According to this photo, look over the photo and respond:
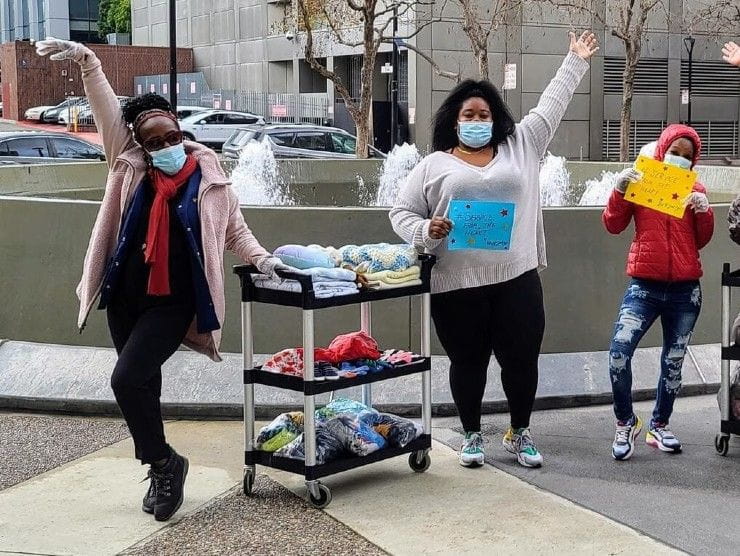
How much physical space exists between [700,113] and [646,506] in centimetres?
4157

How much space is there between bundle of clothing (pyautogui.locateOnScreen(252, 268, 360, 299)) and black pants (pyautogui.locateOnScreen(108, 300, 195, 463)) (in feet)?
1.27

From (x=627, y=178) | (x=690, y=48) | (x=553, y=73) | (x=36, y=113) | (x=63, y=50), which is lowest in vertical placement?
(x=627, y=178)

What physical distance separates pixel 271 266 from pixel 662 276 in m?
2.12

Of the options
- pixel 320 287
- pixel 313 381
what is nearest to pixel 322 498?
pixel 313 381

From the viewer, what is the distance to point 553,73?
40.1m

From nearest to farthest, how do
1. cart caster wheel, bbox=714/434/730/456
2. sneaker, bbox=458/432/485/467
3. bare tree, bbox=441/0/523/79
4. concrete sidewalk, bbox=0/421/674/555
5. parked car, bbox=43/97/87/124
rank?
concrete sidewalk, bbox=0/421/674/555 → sneaker, bbox=458/432/485/467 → cart caster wheel, bbox=714/434/730/456 → bare tree, bbox=441/0/523/79 → parked car, bbox=43/97/87/124

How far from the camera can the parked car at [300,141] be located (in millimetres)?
24672

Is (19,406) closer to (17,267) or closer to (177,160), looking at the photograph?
(17,267)

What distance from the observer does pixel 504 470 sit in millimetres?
5770

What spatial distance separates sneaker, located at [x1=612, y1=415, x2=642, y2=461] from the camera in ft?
19.5

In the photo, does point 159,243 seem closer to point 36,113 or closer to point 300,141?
point 300,141

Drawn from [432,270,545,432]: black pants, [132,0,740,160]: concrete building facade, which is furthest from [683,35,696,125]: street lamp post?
[432,270,545,432]: black pants

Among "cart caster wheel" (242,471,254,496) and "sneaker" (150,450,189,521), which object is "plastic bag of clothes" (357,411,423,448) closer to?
"cart caster wheel" (242,471,254,496)

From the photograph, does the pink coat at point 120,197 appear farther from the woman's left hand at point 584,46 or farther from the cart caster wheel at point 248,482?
the woman's left hand at point 584,46
